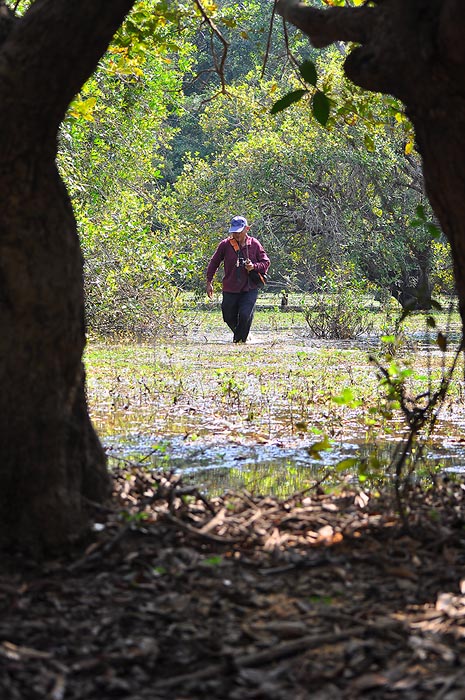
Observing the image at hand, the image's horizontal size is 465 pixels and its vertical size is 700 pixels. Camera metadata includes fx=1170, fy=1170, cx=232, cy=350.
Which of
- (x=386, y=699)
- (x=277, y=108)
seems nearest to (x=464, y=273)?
(x=277, y=108)

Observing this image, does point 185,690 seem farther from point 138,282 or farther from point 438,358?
point 138,282

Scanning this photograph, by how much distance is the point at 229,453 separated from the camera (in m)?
8.29

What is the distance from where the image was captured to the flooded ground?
7.60 m

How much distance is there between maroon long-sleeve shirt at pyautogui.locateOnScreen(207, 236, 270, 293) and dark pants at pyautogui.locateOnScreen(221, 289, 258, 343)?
0.52ft

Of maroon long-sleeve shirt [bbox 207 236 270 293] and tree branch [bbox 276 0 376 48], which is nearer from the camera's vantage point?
tree branch [bbox 276 0 376 48]

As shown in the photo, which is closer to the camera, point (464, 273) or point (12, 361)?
point (12, 361)

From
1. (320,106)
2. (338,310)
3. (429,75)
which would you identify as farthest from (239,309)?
(429,75)

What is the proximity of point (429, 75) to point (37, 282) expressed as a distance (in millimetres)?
1893

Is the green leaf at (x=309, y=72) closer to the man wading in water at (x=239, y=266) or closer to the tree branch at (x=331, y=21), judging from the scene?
the tree branch at (x=331, y=21)

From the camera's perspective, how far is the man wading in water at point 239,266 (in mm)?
17875

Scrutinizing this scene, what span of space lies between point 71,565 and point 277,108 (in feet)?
7.24

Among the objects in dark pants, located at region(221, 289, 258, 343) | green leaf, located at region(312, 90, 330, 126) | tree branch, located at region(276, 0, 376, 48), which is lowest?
dark pants, located at region(221, 289, 258, 343)

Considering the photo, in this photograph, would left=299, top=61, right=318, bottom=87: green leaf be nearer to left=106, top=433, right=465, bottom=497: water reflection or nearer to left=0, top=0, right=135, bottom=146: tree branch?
left=0, top=0, right=135, bottom=146: tree branch

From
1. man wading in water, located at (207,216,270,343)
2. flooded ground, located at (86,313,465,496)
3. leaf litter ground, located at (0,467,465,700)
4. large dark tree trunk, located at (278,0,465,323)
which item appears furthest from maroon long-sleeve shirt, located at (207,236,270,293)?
large dark tree trunk, located at (278,0,465,323)
